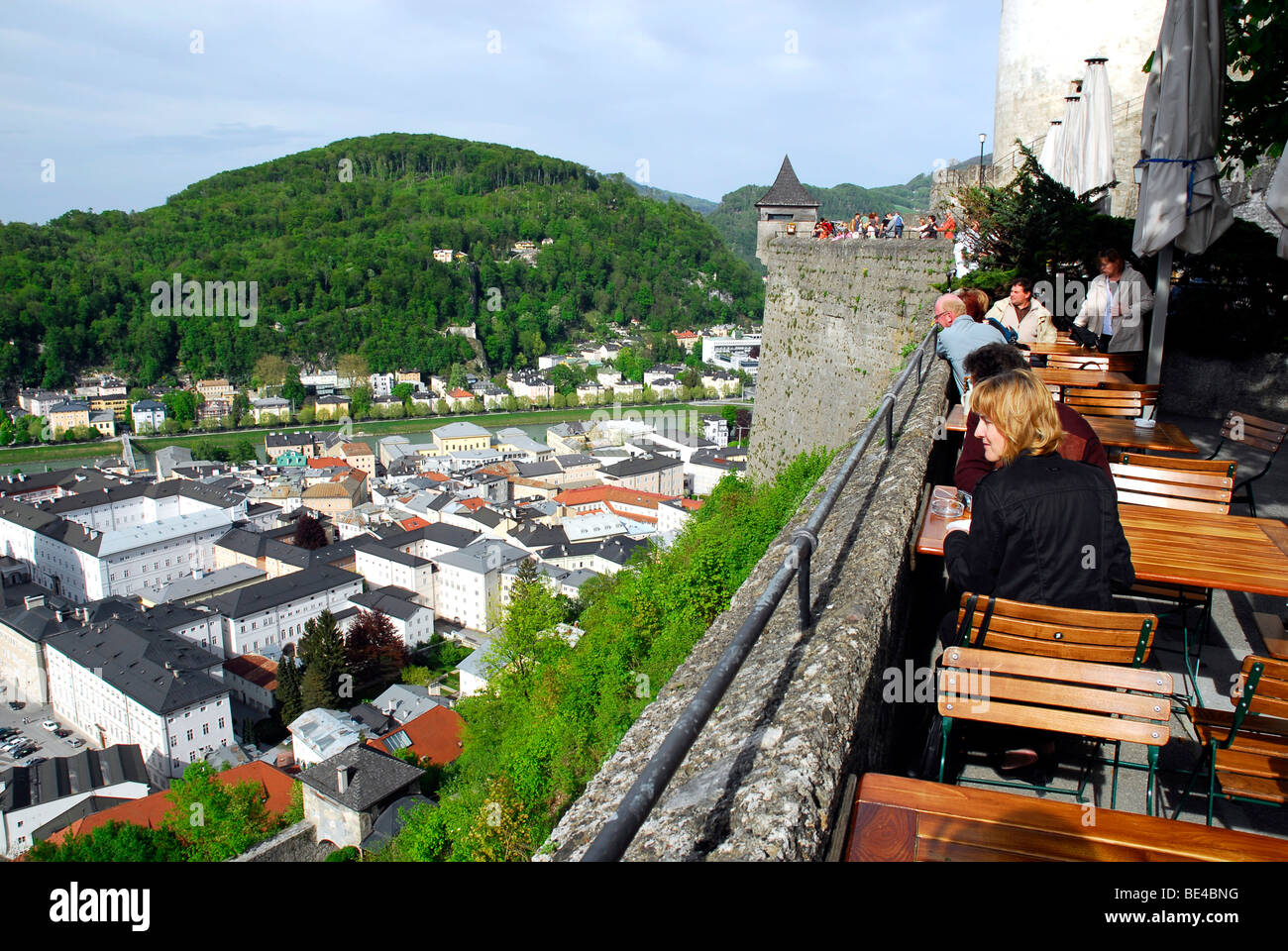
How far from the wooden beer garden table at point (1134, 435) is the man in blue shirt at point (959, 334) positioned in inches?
10.6

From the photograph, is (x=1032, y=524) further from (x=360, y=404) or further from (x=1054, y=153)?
(x=360, y=404)

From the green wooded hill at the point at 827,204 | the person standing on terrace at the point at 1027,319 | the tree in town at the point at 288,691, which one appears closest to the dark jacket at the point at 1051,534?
the person standing on terrace at the point at 1027,319

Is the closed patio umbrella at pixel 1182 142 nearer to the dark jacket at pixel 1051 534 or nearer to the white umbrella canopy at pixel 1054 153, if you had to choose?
the dark jacket at pixel 1051 534

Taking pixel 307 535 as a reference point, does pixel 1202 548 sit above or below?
above

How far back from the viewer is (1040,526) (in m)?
2.12

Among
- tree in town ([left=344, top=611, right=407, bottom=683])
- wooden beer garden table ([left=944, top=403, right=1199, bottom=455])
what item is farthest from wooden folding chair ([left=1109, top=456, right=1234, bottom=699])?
tree in town ([left=344, top=611, right=407, bottom=683])

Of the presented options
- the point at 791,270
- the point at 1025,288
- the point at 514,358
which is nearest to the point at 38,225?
the point at 514,358

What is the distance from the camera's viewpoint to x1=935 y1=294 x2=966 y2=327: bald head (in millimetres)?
4738

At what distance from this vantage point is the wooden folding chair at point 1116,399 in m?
4.56

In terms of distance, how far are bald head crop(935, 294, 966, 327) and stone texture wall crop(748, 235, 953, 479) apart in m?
3.20

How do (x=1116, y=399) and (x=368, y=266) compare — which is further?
(x=368, y=266)

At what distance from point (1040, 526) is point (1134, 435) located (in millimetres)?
2374

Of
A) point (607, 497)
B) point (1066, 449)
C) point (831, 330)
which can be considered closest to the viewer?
point (1066, 449)

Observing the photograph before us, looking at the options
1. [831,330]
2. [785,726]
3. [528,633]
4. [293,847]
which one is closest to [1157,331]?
[785,726]
